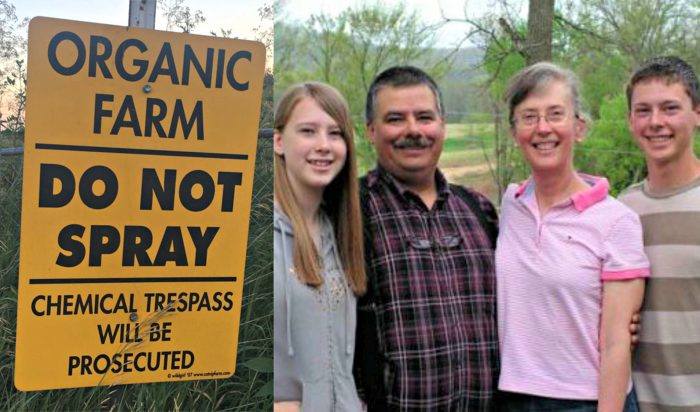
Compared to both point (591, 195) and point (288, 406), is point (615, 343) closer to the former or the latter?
point (591, 195)

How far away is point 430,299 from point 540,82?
73 centimetres

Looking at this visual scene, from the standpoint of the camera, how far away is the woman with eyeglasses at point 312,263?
2.21m

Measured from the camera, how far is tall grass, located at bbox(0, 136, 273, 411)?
2.17 metres

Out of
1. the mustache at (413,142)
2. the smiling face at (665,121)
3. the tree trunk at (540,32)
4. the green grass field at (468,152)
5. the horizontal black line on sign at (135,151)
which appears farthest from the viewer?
the green grass field at (468,152)

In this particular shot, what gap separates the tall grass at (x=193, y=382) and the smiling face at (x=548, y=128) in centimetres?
77

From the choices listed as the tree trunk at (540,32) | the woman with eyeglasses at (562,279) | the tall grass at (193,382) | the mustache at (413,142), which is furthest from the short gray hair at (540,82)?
the tree trunk at (540,32)

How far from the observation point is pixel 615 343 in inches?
90.7

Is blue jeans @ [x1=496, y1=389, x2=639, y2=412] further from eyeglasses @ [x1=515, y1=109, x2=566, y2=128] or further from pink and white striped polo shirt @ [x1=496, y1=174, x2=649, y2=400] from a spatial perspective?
eyeglasses @ [x1=515, y1=109, x2=566, y2=128]

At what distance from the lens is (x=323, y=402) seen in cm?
221

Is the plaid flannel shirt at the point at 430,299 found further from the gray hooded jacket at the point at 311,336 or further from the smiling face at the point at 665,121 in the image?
the smiling face at the point at 665,121

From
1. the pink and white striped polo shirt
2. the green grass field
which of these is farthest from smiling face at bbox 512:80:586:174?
the green grass field

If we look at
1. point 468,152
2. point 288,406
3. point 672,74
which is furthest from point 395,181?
point 468,152

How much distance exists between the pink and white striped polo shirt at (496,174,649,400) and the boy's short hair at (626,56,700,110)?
1.50 feet

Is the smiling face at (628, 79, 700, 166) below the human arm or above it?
above
